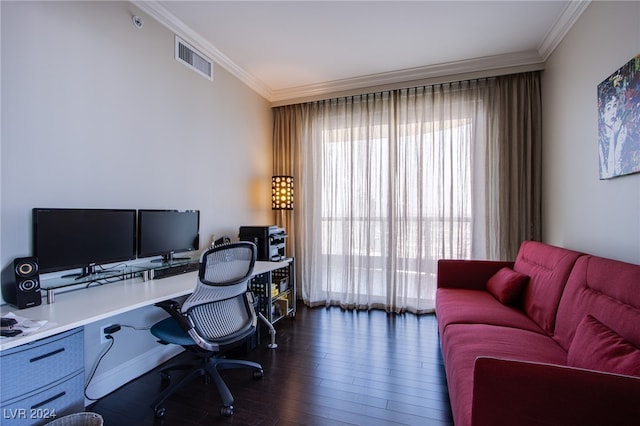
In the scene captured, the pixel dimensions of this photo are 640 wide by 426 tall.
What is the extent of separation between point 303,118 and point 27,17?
107 inches

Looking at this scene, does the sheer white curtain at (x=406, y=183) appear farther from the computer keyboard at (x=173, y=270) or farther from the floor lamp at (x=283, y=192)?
the computer keyboard at (x=173, y=270)

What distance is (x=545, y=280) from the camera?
1999mm

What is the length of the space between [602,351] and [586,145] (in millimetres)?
1718

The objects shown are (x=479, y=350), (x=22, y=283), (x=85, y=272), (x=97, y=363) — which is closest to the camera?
(x=22, y=283)

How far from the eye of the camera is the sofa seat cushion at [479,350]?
129 centimetres

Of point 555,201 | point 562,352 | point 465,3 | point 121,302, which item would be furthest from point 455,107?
point 121,302

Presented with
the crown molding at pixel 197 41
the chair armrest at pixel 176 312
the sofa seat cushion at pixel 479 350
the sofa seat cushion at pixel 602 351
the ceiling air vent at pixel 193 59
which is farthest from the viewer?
the ceiling air vent at pixel 193 59

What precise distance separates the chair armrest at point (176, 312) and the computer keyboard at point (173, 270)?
0.44 meters

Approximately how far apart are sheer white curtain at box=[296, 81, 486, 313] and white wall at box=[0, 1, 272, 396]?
126 centimetres

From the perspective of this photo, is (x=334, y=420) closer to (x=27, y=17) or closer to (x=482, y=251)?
(x=482, y=251)

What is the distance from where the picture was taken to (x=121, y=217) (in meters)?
1.94

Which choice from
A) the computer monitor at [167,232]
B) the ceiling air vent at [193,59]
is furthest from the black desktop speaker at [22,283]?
the ceiling air vent at [193,59]

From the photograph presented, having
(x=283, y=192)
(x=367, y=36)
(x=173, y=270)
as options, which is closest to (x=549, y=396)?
(x=173, y=270)

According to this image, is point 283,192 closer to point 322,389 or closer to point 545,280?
point 322,389
